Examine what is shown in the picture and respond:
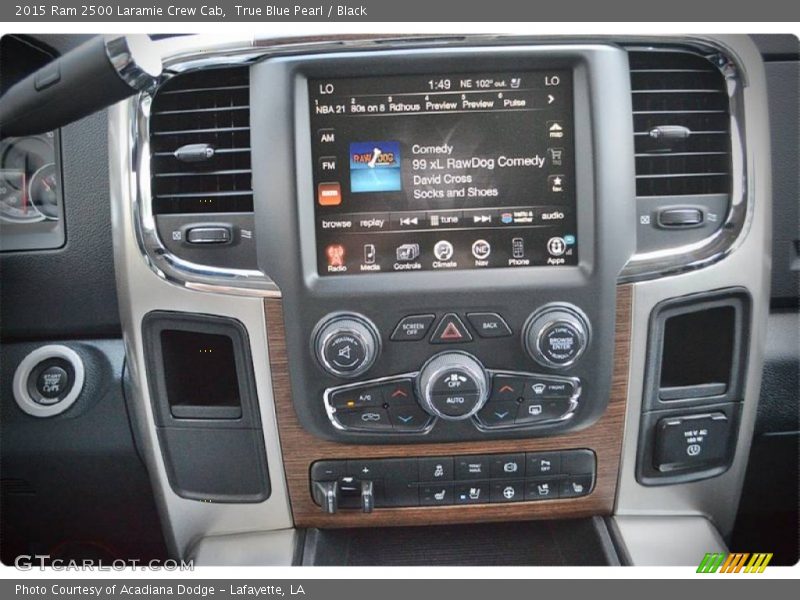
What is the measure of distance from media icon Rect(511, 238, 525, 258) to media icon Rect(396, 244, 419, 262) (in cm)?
15

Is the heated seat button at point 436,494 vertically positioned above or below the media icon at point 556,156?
below

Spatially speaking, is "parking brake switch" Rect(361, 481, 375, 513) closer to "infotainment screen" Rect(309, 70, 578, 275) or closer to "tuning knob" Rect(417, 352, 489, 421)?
"tuning knob" Rect(417, 352, 489, 421)

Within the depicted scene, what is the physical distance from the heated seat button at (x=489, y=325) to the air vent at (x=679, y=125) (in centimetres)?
30

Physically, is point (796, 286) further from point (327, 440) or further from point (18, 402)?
point (18, 402)

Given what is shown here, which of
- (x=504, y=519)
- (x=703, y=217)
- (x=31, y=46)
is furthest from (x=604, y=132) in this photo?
(x=31, y=46)

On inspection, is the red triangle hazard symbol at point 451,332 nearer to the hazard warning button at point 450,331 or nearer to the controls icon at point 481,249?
the hazard warning button at point 450,331

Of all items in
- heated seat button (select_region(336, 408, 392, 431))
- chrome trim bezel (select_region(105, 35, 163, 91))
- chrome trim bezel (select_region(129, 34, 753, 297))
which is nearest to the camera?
chrome trim bezel (select_region(105, 35, 163, 91))

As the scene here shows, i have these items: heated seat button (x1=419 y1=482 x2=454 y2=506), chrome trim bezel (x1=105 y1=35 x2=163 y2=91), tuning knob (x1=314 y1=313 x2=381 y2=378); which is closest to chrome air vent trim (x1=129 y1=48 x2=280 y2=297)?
tuning knob (x1=314 y1=313 x2=381 y2=378)

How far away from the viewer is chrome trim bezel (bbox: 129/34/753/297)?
1.02 m

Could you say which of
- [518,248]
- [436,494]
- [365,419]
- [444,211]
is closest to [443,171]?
[444,211]

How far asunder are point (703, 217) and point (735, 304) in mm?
168

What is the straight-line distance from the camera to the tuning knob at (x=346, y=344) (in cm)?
106

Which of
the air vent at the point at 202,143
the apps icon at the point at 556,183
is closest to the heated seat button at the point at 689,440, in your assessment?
the apps icon at the point at 556,183

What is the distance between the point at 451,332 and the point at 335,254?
0.22 metres
